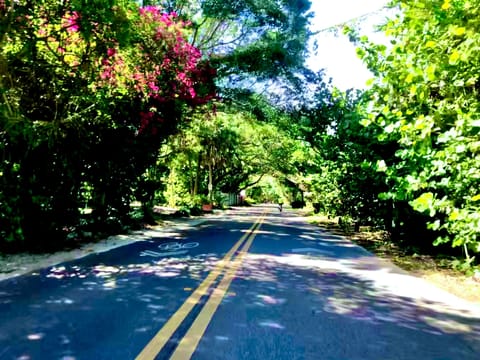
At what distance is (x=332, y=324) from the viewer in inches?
182

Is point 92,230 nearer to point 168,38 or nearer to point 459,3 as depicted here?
point 168,38

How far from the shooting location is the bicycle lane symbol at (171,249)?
372 inches

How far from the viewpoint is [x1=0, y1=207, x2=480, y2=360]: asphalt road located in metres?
3.77

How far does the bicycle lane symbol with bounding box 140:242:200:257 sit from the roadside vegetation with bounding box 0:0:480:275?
2.45 m

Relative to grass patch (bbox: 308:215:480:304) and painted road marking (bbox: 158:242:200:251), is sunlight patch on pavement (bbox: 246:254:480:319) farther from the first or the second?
painted road marking (bbox: 158:242:200:251)

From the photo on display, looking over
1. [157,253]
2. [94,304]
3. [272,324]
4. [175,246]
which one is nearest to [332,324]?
[272,324]

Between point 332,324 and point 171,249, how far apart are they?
6.43 m

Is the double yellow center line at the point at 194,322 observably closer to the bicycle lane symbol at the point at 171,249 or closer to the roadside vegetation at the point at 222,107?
the bicycle lane symbol at the point at 171,249

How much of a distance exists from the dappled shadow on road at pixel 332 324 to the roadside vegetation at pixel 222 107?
131 cm

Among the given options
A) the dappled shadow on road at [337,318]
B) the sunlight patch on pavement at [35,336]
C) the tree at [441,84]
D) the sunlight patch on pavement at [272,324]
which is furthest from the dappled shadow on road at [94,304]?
the tree at [441,84]

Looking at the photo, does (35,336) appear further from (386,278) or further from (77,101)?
(77,101)

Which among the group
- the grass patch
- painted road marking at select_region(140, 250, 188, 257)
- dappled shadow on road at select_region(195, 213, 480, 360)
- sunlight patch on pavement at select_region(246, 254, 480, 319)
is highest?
painted road marking at select_region(140, 250, 188, 257)

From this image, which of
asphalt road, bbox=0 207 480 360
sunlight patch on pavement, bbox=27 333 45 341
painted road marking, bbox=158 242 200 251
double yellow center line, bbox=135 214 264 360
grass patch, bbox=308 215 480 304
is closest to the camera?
double yellow center line, bbox=135 214 264 360

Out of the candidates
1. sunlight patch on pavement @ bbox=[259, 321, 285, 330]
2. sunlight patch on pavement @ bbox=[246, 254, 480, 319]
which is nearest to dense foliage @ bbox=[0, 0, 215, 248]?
sunlight patch on pavement @ bbox=[246, 254, 480, 319]
